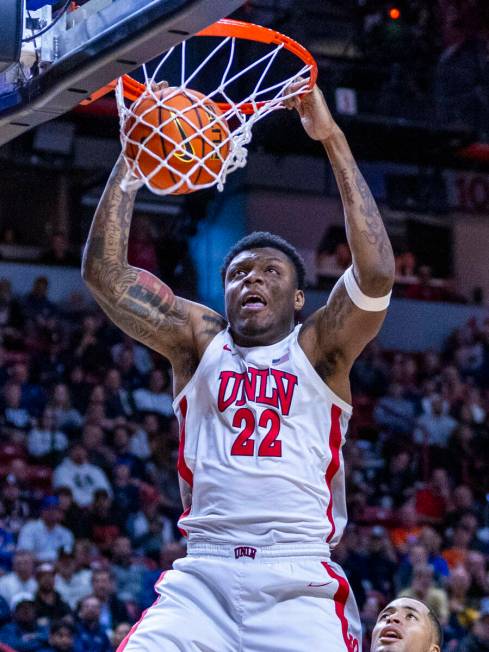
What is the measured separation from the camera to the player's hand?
3881 mm

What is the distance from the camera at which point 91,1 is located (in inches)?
142

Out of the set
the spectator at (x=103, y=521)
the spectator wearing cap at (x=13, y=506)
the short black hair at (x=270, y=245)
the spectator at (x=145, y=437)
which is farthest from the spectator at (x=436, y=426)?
the short black hair at (x=270, y=245)

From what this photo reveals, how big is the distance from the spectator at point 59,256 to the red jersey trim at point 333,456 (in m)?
10.5

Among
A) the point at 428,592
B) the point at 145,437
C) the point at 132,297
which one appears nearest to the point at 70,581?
the point at 145,437

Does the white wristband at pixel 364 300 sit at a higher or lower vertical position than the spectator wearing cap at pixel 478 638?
higher

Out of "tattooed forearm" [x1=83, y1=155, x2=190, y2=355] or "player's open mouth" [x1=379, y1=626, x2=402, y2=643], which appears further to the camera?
"player's open mouth" [x1=379, y1=626, x2=402, y2=643]

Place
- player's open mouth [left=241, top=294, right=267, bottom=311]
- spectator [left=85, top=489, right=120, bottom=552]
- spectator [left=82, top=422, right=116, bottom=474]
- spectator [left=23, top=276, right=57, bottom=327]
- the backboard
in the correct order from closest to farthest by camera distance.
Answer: the backboard → player's open mouth [left=241, top=294, right=267, bottom=311] → spectator [left=85, top=489, right=120, bottom=552] → spectator [left=82, top=422, right=116, bottom=474] → spectator [left=23, top=276, right=57, bottom=327]

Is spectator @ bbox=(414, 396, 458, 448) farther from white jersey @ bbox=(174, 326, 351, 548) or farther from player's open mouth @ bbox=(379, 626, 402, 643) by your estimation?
white jersey @ bbox=(174, 326, 351, 548)

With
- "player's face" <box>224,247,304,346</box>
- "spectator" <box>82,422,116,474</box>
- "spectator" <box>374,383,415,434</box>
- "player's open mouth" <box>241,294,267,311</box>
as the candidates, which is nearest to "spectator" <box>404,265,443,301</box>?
"spectator" <box>374,383,415,434</box>

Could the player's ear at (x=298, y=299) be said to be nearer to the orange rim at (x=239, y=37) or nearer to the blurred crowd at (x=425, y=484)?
the orange rim at (x=239, y=37)

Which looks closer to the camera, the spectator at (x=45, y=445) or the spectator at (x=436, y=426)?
the spectator at (x=45, y=445)

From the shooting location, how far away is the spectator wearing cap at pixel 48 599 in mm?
8109

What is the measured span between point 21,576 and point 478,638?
11.8ft

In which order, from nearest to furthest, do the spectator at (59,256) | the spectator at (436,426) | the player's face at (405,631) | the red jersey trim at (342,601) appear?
1. the red jersey trim at (342,601)
2. the player's face at (405,631)
3. the spectator at (436,426)
4. the spectator at (59,256)
